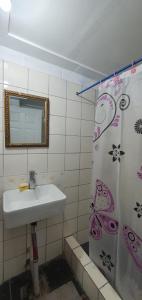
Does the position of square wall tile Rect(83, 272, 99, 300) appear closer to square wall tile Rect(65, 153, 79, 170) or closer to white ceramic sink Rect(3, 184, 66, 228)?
white ceramic sink Rect(3, 184, 66, 228)

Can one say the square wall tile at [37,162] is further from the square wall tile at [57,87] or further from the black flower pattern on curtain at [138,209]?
the black flower pattern on curtain at [138,209]

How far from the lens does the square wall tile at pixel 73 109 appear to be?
1.52m

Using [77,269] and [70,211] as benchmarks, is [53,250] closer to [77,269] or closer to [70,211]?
[77,269]

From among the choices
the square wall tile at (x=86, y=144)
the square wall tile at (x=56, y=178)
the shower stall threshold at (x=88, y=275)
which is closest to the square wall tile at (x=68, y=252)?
the shower stall threshold at (x=88, y=275)

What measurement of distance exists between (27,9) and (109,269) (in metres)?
1.97

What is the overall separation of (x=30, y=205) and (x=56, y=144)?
0.65m

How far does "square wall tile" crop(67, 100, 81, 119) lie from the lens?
152cm

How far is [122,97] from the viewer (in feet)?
3.28

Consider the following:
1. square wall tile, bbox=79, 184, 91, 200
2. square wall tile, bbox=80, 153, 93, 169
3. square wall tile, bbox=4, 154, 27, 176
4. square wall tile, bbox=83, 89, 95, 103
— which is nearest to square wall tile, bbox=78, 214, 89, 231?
square wall tile, bbox=79, 184, 91, 200

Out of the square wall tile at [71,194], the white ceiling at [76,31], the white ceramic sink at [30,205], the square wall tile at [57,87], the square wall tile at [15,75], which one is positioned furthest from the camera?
the square wall tile at [71,194]

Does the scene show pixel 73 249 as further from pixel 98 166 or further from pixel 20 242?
pixel 98 166

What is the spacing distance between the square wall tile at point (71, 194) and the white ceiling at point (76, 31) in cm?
131

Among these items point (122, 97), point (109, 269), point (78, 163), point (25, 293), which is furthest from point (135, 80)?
point (25, 293)

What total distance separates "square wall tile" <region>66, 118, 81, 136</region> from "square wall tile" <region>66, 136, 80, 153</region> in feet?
0.18
